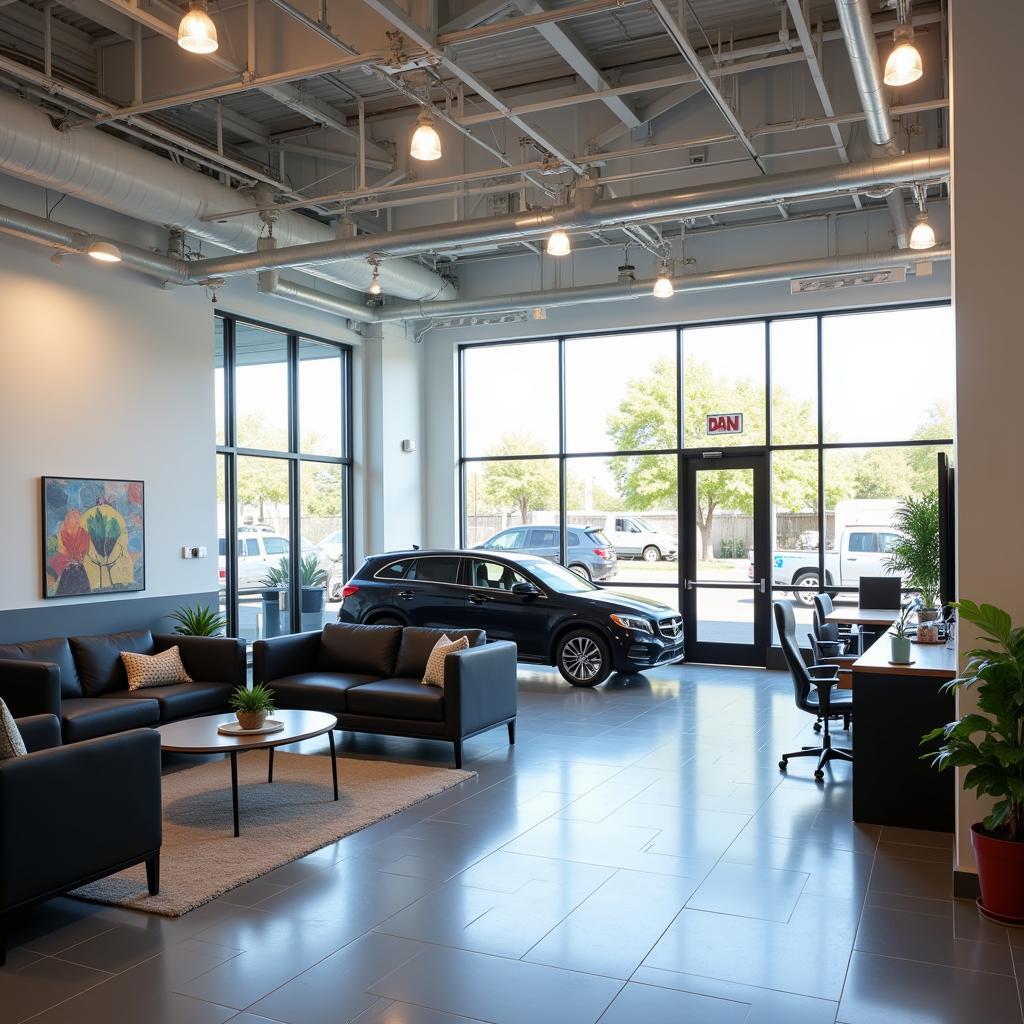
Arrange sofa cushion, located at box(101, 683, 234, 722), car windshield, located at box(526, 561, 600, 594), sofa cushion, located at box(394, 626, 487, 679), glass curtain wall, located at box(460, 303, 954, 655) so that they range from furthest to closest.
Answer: glass curtain wall, located at box(460, 303, 954, 655) < car windshield, located at box(526, 561, 600, 594) < sofa cushion, located at box(394, 626, 487, 679) < sofa cushion, located at box(101, 683, 234, 722)

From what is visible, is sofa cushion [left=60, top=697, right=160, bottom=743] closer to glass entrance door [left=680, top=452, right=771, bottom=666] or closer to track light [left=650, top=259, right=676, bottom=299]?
track light [left=650, top=259, right=676, bottom=299]

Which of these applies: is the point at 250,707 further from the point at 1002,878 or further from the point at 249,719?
the point at 1002,878

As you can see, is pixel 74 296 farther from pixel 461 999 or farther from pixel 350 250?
pixel 461 999

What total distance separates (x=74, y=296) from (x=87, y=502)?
1.75 metres

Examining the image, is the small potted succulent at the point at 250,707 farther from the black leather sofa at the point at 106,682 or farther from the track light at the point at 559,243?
the track light at the point at 559,243

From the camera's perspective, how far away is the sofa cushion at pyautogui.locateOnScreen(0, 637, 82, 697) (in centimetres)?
672

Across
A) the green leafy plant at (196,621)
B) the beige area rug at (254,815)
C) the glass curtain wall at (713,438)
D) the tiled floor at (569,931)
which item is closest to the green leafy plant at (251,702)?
the beige area rug at (254,815)

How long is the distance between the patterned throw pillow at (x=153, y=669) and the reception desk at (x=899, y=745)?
16.2ft

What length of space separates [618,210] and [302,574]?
586 cm

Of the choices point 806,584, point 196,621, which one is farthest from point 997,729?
point 806,584

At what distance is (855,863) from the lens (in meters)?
4.66

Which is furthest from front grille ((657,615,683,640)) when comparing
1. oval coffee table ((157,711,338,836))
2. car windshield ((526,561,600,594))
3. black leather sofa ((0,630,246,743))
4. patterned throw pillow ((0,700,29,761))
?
patterned throw pillow ((0,700,29,761))

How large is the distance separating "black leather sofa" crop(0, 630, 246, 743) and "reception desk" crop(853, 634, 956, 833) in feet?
15.0

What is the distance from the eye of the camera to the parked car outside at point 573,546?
11984 millimetres
